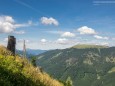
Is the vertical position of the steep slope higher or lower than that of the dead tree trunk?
lower

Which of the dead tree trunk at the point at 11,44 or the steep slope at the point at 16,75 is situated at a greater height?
the dead tree trunk at the point at 11,44

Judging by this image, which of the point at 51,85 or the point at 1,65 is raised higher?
the point at 1,65

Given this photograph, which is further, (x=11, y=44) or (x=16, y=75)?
(x=11, y=44)

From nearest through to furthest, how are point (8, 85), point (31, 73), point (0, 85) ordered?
point (0, 85) < point (8, 85) < point (31, 73)

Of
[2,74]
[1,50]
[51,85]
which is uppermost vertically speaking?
[1,50]

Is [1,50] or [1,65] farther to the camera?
[1,50]

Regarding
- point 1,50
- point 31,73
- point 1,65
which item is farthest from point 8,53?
point 1,65

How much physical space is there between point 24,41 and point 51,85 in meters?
6.80

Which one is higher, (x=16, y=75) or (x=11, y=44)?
(x=11, y=44)

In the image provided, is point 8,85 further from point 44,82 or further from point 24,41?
point 24,41

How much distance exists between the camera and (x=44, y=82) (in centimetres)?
2070

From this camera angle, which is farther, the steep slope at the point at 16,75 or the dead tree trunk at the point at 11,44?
the dead tree trunk at the point at 11,44

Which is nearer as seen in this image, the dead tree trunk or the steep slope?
the steep slope

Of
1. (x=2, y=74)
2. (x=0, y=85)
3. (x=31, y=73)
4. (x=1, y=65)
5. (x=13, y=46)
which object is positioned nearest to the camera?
(x=0, y=85)
